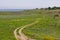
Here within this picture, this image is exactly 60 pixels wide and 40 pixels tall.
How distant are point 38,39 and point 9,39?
3.38 metres

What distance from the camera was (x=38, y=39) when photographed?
25000mm

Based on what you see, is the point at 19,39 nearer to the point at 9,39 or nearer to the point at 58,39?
the point at 9,39

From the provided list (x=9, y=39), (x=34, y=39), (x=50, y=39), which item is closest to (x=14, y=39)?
(x=9, y=39)

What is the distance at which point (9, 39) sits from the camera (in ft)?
82.0

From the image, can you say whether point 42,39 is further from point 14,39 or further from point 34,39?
point 14,39

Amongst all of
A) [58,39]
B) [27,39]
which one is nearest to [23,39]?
[27,39]

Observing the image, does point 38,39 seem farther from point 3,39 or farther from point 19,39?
point 3,39

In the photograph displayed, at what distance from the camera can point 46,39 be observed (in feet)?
79.8

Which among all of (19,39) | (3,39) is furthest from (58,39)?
(3,39)

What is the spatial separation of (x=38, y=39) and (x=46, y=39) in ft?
3.67

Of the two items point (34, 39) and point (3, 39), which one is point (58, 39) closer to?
point (34, 39)

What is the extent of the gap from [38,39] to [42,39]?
0.47m

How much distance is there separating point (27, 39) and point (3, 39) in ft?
9.35

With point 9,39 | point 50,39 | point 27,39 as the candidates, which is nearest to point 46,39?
point 50,39
